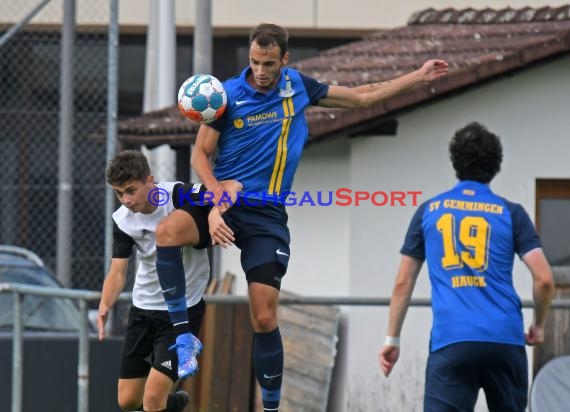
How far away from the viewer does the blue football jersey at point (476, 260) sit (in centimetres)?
711

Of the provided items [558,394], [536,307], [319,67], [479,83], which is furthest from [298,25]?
[536,307]

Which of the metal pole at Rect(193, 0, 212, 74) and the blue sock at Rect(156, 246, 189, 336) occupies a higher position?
the metal pole at Rect(193, 0, 212, 74)

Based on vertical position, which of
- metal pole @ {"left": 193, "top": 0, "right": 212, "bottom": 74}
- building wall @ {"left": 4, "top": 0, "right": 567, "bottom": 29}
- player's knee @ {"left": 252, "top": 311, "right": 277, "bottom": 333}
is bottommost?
player's knee @ {"left": 252, "top": 311, "right": 277, "bottom": 333}

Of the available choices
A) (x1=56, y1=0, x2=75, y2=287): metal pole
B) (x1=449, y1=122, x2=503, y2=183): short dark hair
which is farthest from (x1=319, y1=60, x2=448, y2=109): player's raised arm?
(x1=56, y1=0, x2=75, y2=287): metal pole

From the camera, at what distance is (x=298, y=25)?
1988cm

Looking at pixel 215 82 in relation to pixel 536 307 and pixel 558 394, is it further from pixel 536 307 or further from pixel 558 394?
pixel 558 394

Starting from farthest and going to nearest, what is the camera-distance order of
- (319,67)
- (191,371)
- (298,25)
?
(298,25) → (319,67) → (191,371)

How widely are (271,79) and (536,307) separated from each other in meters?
2.00

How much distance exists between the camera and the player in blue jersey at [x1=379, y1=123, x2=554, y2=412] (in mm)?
7109

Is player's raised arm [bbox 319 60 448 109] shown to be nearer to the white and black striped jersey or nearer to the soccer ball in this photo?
the soccer ball

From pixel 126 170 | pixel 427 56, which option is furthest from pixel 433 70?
pixel 427 56

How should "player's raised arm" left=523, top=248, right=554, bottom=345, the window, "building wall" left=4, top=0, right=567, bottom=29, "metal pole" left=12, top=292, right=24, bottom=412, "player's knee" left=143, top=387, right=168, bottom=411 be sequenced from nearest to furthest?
"player's raised arm" left=523, top=248, right=554, bottom=345, "player's knee" left=143, top=387, right=168, bottom=411, "metal pole" left=12, top=292, right=24, bottom=412, the window, "building wall" left=4, top=0, right=567, bottom=29

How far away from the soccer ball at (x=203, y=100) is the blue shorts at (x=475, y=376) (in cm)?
185

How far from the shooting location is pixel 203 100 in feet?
26.4
